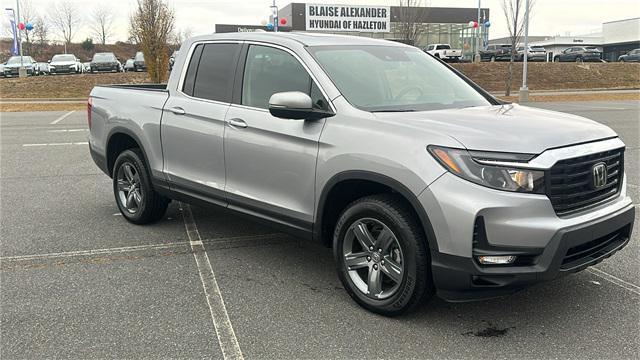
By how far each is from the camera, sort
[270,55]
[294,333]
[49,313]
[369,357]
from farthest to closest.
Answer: [270,55], [49,313], [294,333], [369,357]

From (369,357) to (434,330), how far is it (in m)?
0.54

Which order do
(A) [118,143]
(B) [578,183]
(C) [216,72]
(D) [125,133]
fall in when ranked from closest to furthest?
(B) [578,183] < (C) [216,72] < (D) [125,133] < (A) [118,143]

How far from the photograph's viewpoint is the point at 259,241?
213 inches

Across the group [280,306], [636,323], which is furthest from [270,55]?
[636,323]

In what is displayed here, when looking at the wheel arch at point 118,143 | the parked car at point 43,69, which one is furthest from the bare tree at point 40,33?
the wheel arch at point 118,143

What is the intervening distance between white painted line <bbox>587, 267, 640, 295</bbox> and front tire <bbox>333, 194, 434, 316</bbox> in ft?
5.36

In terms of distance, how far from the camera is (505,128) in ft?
11.2

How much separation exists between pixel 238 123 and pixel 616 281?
3.08 meters

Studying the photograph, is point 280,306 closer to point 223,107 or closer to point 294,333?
point 294,333

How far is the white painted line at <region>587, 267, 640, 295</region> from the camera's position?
13.6ft

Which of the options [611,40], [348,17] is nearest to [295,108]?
[348,17]

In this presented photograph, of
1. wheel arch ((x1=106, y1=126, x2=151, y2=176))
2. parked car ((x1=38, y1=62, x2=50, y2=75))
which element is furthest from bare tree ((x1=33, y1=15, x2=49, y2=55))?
wheel arch ((x1=106, y1=126, x2=151, y2=176))

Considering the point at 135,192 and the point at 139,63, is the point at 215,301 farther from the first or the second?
the point at 139,63

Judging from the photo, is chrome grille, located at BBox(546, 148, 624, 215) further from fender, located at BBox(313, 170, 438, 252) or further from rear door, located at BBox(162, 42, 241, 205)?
rear door, located at BBox(162, 42, 241, 205)
